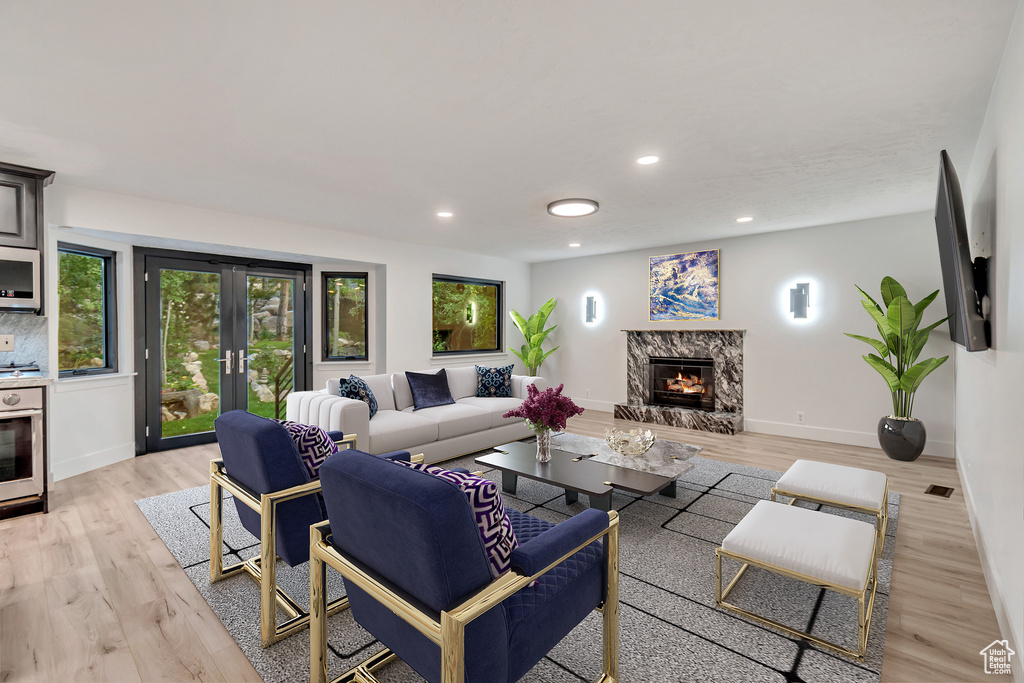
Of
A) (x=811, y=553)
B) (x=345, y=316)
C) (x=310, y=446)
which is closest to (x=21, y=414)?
(x=310, y=446)

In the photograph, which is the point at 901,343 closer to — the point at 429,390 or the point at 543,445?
the point at 543,445

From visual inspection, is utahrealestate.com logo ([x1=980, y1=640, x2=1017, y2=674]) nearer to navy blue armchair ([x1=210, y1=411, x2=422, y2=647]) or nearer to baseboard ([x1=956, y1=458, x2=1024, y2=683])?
baseboard ([x1=956, y1=458, x2=1024, y2=683])

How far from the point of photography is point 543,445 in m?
3.62

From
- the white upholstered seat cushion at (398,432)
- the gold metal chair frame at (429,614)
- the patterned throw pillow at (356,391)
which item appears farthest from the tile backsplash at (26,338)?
the gold metal chair frame at (429,614)

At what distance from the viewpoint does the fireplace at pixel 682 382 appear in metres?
6.47

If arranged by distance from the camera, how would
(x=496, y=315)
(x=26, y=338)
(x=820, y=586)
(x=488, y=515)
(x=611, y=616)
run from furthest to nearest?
(x=496, y=315) → (x=26, y=338) → (x=820, y=586) → (x=611, y=616) → (x=488, y=515)

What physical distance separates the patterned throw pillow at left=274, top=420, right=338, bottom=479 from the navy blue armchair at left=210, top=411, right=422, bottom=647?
0.05 m

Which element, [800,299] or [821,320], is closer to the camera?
[821,320]

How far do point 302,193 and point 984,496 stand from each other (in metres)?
5.12

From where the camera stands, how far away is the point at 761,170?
3.52 metres

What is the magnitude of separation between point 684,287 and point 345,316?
4697 millimetres

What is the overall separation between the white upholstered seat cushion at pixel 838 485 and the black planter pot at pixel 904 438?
2.15 m

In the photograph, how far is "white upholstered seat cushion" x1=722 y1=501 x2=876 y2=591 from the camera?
1.91m

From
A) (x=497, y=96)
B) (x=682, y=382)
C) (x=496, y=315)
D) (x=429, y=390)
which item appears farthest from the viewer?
(x=496, y=315)
